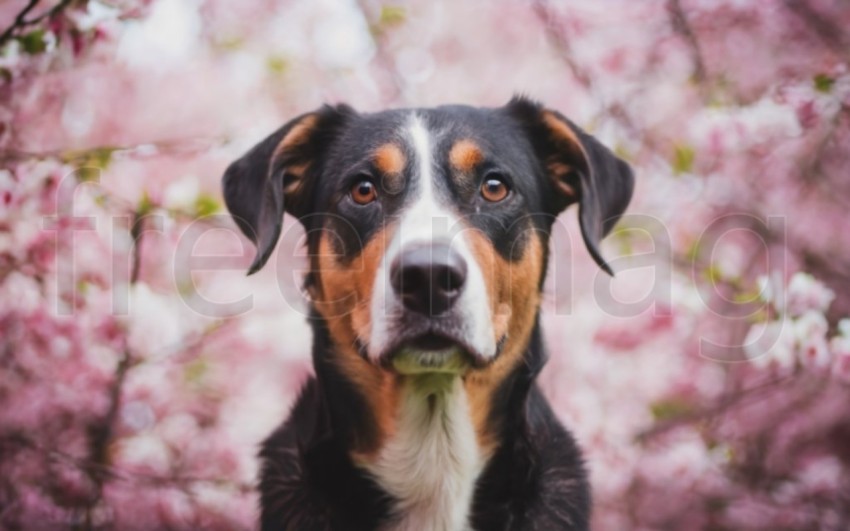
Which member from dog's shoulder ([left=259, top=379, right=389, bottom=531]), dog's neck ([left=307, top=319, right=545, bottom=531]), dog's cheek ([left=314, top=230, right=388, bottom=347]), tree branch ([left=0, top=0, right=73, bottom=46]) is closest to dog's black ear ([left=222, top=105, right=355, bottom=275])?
dog's cheek ([left=314, top=230, right=388, bottom=347])

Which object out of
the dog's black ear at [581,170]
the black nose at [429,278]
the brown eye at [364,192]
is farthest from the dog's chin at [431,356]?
the dog's black ear at [581,170]

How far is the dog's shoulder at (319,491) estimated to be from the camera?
10.2 feet

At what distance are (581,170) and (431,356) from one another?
3.83 ft

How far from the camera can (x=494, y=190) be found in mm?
3293

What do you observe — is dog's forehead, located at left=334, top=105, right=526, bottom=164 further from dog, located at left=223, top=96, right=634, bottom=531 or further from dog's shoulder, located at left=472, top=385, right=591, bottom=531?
dog's shoulder, located at left=472, top=385, right=591, bottom=531

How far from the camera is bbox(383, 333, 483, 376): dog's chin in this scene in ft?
9.30

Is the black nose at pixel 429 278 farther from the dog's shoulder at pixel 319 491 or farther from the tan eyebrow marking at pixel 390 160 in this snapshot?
the dog's shoulder at pixel 319 491

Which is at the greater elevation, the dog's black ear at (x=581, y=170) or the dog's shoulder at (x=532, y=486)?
the dog's black ear at (x=581, y=170)

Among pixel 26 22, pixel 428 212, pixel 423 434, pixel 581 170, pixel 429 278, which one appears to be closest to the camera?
pixel 429 278

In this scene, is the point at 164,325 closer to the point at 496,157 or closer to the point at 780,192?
the point at 496,157

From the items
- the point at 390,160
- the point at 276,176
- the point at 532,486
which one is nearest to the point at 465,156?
the point at 390,160

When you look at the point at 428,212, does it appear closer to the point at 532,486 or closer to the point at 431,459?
the point at 431,459

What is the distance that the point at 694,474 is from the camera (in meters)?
5.35

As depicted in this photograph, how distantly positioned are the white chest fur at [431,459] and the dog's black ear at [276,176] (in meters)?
0.85
